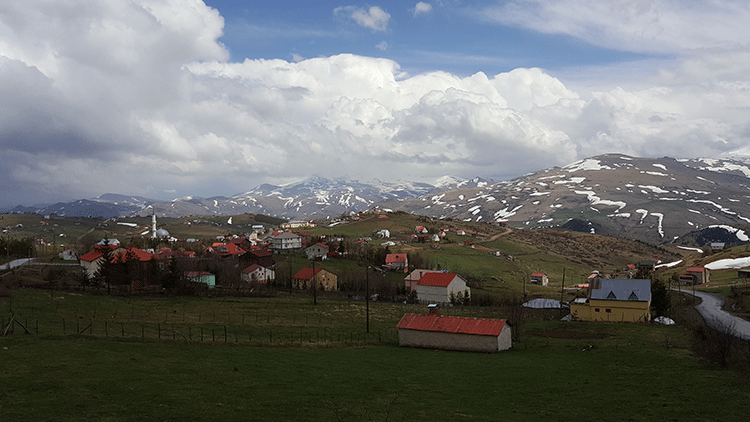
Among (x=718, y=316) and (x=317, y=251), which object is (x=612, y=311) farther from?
(x=317, y=251)

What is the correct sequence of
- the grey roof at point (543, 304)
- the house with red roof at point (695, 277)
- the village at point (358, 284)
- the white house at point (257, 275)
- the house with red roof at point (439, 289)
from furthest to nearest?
the house with red roof at point (695, 277)
the white house at point (257, 275)
the house with red roof at point (439, 289)
the grey roof at point (543, 304)
the village at point (358, 284)

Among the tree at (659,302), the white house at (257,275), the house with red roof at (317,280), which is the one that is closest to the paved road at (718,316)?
the tree at (659,302)

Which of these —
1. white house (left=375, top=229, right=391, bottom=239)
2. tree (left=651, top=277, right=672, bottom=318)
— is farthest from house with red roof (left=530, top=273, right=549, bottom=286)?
white house (left=375, top=229, right=391, bottom=239)

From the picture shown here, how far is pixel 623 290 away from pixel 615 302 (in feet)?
6.43

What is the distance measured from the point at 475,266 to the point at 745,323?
3064 inches

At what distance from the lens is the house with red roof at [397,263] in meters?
120

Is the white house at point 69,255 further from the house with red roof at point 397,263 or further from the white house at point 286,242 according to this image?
the house with red roof at point 397,263

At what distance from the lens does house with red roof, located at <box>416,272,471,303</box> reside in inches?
3543

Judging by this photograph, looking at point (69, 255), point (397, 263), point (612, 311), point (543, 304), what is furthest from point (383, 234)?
point (612, 311)

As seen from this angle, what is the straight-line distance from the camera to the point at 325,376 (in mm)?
30906

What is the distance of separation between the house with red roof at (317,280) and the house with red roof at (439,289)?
58.3 feet

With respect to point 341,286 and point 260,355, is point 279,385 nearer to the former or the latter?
point 260,355

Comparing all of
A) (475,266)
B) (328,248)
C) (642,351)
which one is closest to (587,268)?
(475,266)

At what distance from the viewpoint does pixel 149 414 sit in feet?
68.2
